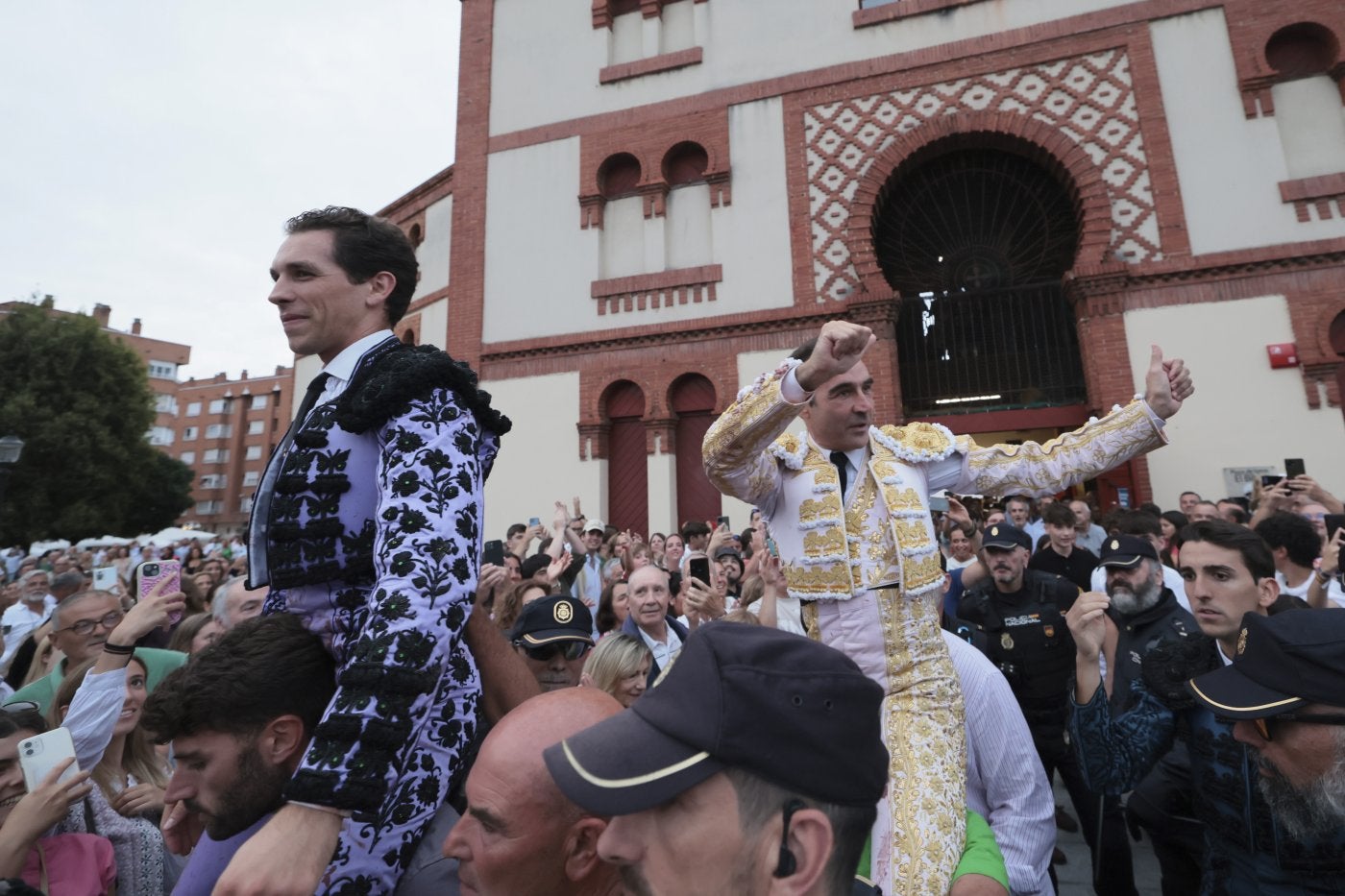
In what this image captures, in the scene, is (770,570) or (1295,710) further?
(770,570)

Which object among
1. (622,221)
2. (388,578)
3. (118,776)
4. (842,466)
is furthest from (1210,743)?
(622,221)

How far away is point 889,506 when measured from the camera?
8.11ft

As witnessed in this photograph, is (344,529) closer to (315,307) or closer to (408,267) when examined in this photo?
(315,307)

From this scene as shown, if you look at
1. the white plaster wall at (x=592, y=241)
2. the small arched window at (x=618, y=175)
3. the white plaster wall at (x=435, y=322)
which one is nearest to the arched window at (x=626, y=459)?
the white plaster wall at (x=592, y=241)

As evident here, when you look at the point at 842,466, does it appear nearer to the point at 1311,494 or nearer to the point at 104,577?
the point at 104,577

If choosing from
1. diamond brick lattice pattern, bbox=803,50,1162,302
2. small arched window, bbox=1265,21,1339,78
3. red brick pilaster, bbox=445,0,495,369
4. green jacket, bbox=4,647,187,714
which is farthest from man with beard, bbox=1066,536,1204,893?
red brick pilaster, bbox=445,0,495,369

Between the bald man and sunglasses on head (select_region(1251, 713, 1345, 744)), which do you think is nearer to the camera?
the bald man

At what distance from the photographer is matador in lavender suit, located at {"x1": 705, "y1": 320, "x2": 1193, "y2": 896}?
2.02 metres

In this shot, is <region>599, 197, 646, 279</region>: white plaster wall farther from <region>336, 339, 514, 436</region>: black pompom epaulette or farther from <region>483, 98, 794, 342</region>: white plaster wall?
<region>336, 339, 514, 436</region>: black pompom epaulette

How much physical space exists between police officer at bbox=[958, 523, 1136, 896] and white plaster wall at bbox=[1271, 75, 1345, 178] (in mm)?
10915

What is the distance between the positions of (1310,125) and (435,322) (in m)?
17.0

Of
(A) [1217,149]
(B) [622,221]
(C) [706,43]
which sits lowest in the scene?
(A) [1217,149]

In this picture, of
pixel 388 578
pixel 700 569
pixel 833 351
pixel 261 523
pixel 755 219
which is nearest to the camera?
pixel 388 578

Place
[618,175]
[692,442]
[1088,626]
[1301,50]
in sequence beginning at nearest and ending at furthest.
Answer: [1088,626]
[1301,50]
[692,442]
[618,175]
